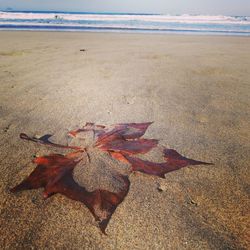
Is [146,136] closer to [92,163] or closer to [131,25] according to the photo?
[92,163]

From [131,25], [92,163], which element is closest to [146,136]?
[92,163]

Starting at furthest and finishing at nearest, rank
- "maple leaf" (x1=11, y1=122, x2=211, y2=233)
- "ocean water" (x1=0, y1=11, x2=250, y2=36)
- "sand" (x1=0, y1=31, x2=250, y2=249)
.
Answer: "ocean water" (x1=0, y1=11, x2=250, y2=36), "maple leaf" (x1=11, y1=122, x2=211, y2=233), "sand" (x1=0, y1=31, x2=250, y2=249)

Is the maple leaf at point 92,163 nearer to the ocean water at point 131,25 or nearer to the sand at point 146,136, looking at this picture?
the sand at point 146,136

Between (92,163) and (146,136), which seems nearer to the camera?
(92,163)

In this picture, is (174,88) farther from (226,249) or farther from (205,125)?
(226,249)

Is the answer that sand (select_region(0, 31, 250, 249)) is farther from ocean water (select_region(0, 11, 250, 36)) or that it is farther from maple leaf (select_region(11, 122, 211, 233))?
ocean water (select_region(0, 11, 250, 36))

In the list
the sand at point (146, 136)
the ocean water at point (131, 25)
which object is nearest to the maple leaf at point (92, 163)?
the sand at point (146, 136)

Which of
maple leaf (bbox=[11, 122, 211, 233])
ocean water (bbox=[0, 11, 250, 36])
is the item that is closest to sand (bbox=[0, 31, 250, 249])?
maple leaf (bbox=[11, 122, 211, 233])
